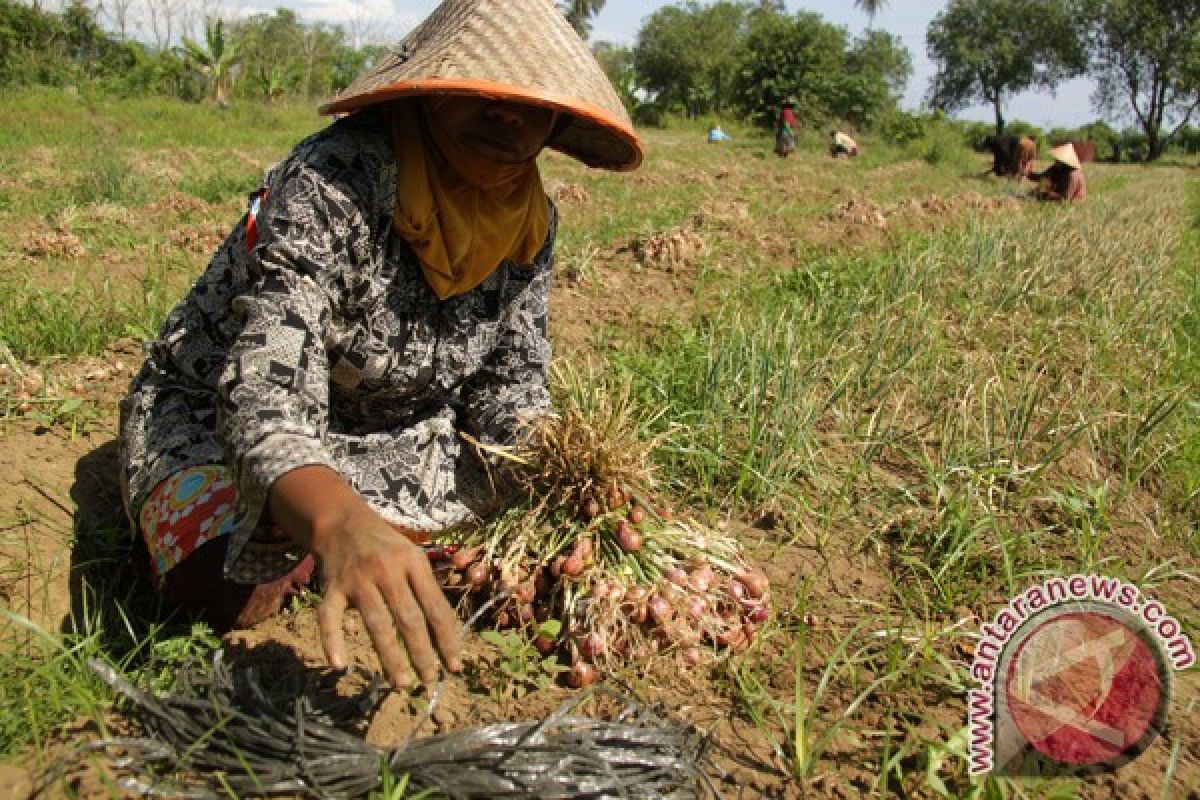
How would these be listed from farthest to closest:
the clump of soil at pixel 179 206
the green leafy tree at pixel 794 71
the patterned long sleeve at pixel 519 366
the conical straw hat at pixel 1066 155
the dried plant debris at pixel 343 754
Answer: the green leafy tree at pixel 794 71, the conical straw hat at pixel 1066 155, the clump of soil at pixel 179 206, the patterned long sleeve at pixel 519 366, the dried plant debris at pixel 343 754

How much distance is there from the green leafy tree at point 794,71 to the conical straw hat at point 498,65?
983 inches

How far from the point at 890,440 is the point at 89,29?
23.5 meters

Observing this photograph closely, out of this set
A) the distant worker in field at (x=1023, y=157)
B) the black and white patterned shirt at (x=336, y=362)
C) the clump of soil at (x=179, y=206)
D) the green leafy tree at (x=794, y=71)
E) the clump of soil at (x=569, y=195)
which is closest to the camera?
the black and white patterned shirt at (x=336, y=362)

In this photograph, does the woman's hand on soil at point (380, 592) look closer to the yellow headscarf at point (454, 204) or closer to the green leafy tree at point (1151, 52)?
the yellow headscarf at point (454, 204)

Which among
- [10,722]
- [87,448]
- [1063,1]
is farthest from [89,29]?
[1063,1]

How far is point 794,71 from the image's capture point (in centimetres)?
2614

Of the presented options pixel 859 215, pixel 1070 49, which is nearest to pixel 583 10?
pixel 1070 49

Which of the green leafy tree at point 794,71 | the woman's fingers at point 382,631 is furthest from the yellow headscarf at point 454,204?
the green leafy tree at point 794,71

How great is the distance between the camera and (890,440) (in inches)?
97.1

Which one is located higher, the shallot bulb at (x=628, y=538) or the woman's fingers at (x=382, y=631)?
the woman's fingers at (x=382, y=631)

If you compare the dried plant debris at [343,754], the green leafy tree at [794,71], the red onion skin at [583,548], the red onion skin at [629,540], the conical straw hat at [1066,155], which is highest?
the green leafy tree at [794,71]

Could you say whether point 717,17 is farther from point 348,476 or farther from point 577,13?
point 348,476

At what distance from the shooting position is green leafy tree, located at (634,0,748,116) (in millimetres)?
40219

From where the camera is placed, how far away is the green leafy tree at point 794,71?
1009 inches
